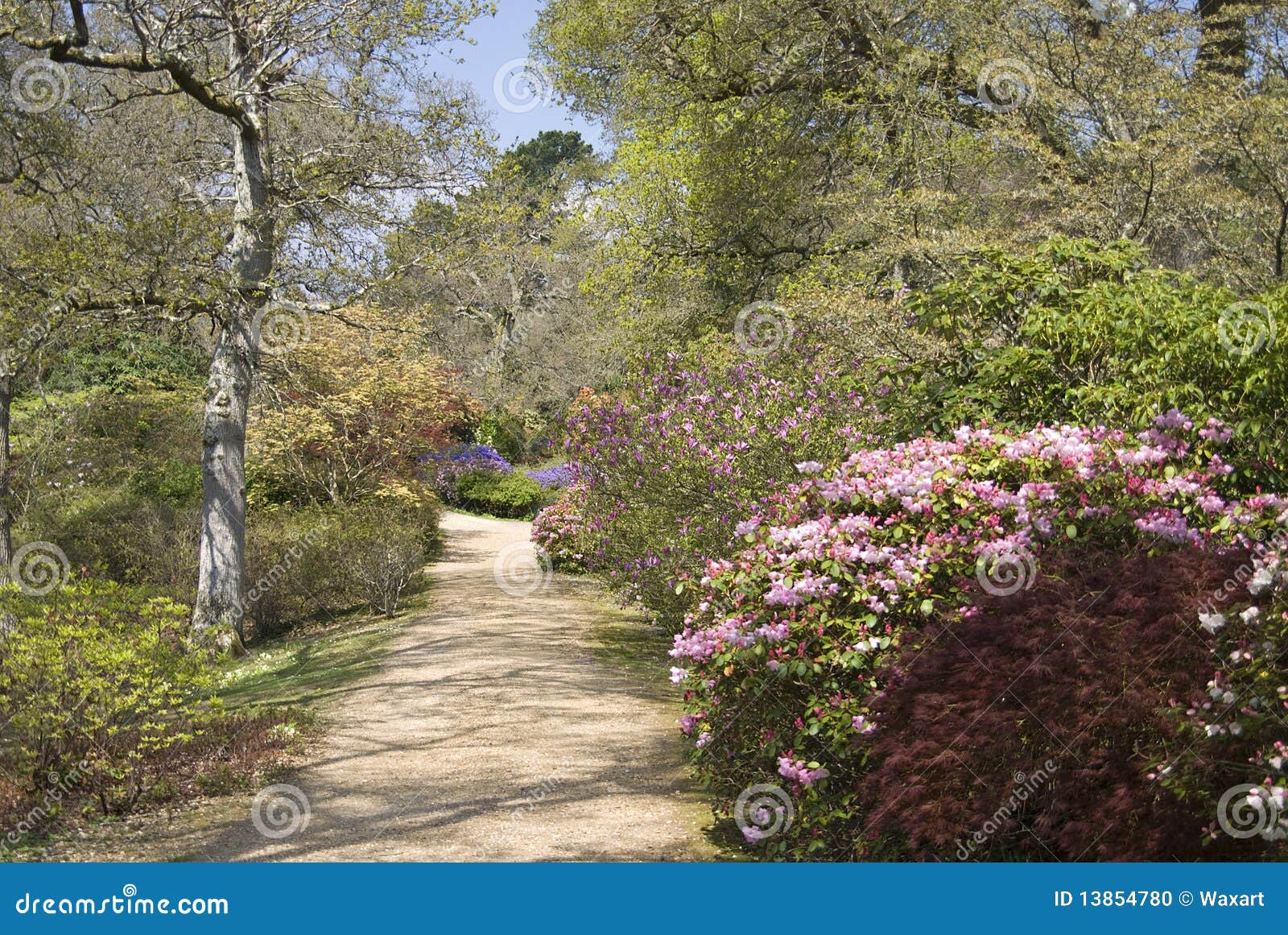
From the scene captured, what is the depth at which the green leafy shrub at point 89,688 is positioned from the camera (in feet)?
19.4

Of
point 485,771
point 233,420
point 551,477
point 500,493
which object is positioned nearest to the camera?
point 485,771

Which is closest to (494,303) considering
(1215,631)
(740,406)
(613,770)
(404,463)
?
(404,463)

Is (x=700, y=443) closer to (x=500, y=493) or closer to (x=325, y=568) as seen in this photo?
(x=325, y=568)

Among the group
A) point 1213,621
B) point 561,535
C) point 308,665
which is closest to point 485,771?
point 1213,621

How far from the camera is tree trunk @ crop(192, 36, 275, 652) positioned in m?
12.3

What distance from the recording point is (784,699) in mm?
5309

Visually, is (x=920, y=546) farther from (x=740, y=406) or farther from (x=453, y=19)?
(x=453, y=19)

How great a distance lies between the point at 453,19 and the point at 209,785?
28.3ft

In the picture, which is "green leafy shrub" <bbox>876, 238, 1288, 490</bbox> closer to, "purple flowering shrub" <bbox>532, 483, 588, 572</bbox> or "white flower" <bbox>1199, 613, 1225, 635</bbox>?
"white flower" <bbox>1199, 613, 1225, 635</bbox>

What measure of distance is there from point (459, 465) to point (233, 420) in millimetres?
13916

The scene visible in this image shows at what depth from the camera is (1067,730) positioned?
4.02 m

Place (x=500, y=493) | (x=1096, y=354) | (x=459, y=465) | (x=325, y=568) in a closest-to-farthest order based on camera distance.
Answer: (x=1096, y=354), (x=325, y=568), (x=459, y=465), (x=500, y=493)

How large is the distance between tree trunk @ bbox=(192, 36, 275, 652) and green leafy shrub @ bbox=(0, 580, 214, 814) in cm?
581

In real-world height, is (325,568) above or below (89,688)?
below
